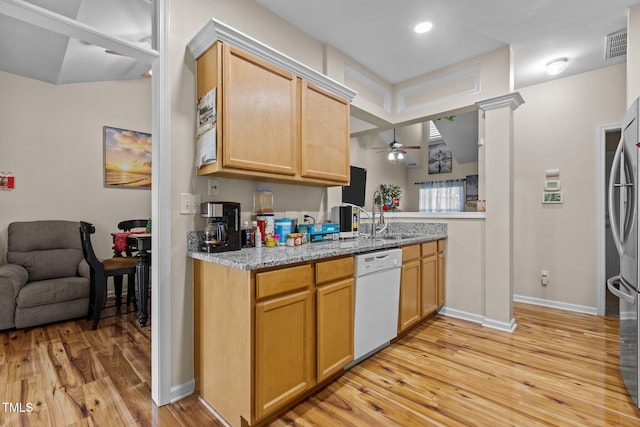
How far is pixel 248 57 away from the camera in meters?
1.87

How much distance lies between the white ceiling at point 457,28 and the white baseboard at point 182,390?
277 centimetres

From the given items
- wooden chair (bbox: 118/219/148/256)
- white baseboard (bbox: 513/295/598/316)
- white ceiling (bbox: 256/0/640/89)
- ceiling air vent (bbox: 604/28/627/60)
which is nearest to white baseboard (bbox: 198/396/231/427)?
white ceiling (bbox: 256/0/640/89)

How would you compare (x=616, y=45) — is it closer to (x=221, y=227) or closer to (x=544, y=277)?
(x=544, y=277)

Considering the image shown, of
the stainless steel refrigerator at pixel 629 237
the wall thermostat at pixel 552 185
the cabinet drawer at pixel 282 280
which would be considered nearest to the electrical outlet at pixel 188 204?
the cabinet drawer at pixel 282 280

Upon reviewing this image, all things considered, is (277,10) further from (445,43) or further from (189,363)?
(189,363)

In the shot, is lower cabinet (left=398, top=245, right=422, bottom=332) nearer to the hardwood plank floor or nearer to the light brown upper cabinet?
the light brown upper cabinet

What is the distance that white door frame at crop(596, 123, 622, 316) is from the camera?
10.7ft

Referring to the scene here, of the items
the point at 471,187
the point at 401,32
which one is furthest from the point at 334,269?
the point at 471,187

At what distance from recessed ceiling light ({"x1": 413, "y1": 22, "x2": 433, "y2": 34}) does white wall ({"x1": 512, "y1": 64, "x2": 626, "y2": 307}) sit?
1.99m

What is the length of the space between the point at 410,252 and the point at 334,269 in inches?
42.0

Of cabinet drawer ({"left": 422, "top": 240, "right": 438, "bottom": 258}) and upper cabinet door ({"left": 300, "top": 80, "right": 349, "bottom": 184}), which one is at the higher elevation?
upper cabinet door ({"left": 300, "top": 80, "right": 349, "bottom": 184})

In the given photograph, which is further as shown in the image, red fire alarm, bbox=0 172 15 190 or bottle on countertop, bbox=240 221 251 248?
red fire alarm, bbox=0 172 15 190

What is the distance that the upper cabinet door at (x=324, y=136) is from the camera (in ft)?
7.40

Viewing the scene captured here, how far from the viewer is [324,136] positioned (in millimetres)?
2408
